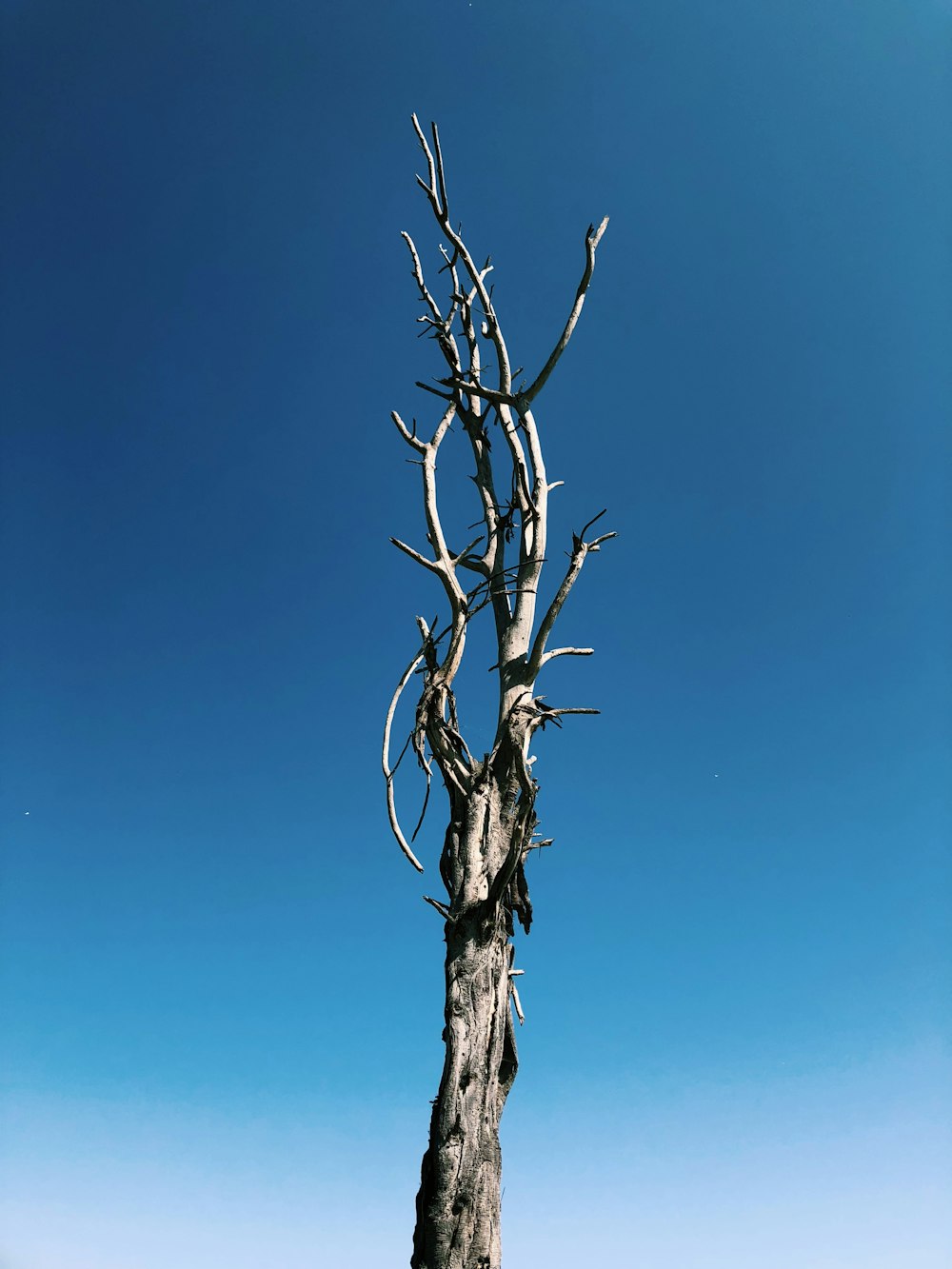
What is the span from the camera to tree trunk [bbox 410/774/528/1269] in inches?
121

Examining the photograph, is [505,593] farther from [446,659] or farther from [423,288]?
[423,288]

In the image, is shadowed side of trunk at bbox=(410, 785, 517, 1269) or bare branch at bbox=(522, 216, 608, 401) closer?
shadowed side of trunk at bbox=(410, 785, 517, 1269)

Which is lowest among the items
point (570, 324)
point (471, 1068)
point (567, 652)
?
point (471, 1068)

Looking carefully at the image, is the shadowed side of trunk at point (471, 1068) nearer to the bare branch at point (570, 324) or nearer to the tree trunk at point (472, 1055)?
the tree trunk at point (472, 1055)

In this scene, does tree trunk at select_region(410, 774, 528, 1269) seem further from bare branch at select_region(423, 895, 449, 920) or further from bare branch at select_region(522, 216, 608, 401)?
bare branch at select_region(522, 216, 608, 401)

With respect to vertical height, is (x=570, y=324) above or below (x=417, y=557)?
above

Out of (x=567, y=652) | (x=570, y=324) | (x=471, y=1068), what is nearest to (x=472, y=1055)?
(x=471, y=1068)

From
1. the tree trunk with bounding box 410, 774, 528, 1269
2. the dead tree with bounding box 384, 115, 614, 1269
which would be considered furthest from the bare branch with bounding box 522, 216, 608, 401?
the tree trunk with bounding box 410, 774, 528, 1269

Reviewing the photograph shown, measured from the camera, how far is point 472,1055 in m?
3.27

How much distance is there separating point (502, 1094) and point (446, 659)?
5.85ft

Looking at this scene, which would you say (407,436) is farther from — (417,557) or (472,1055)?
(472,1055)

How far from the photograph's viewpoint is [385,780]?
12.9ft

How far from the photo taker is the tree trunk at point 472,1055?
10.0 feet

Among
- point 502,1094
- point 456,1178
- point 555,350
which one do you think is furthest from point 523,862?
point 555,350
